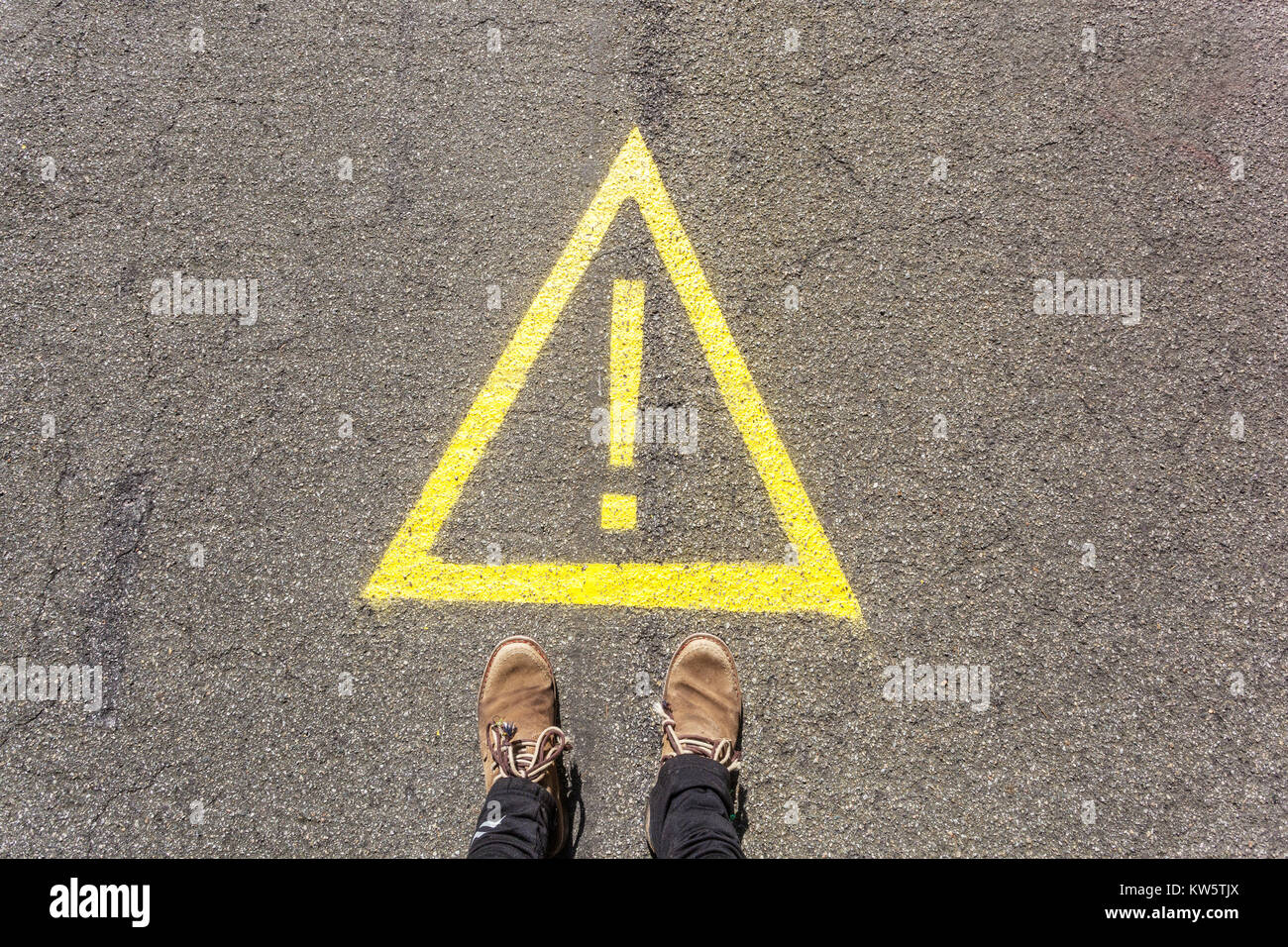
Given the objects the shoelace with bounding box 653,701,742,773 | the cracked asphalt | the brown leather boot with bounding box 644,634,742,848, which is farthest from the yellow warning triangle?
the shoelace with bounding box 653,701,742,773

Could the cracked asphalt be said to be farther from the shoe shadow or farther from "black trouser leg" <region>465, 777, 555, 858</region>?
"black trouser leg" <region>465, 777, 555, 858</region>

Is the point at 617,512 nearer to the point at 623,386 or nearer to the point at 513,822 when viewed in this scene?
the point at 623,386

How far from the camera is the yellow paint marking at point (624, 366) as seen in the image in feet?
9.84

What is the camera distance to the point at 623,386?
3.05 metres

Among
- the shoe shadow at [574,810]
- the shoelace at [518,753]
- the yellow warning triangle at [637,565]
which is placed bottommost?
the shoe shadow at [574,810]

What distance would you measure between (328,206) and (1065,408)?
3.46 meters

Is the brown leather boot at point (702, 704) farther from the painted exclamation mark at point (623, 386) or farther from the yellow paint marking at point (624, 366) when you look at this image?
the yellow paint marking at point (624, 366)

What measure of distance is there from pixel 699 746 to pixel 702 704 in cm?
15

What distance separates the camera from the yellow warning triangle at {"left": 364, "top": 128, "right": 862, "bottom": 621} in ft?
9.48

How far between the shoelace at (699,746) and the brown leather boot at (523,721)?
0.41 meters

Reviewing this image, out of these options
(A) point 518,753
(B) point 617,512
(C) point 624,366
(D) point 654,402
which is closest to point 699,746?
(A) point 518,753

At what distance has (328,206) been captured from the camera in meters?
3.24

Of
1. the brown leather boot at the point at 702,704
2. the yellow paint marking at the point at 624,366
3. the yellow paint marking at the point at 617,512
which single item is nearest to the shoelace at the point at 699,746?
the brown leather boot at the point at 702,704
